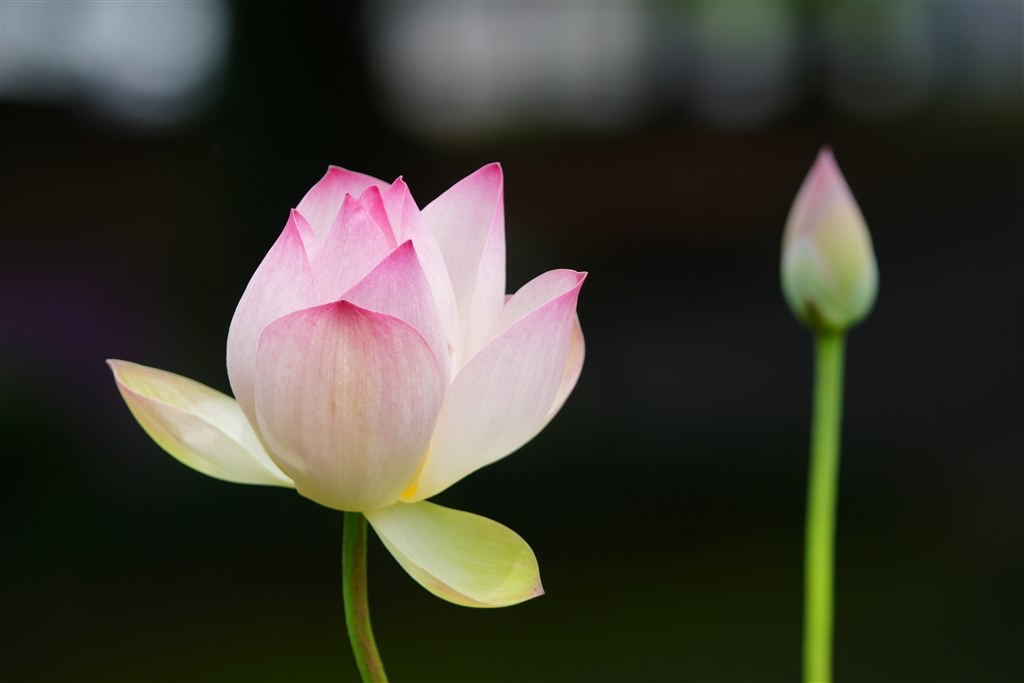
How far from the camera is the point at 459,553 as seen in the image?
0.69 feet

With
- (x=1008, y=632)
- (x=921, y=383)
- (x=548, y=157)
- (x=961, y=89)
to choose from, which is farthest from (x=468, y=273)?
(x=961, y=89)

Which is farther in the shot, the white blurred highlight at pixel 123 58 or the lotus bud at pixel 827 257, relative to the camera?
the white blurred highlight at pixel 123 58

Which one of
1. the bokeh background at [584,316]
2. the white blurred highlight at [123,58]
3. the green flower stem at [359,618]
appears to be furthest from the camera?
the white blurred highlight at [123,58]

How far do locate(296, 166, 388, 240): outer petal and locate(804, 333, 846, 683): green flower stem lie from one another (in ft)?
0.52

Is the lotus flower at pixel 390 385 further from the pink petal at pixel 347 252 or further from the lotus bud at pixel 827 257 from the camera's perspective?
the lotus bud at pixel 827 257

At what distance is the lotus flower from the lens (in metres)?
0.19

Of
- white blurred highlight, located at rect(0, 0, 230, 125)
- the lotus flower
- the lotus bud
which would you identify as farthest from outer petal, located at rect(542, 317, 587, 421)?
white blurred highlight, located at rect(0, 0, 230, 125)

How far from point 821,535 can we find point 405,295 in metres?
0.17

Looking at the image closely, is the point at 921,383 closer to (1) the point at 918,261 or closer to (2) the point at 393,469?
(1) the point at 918,261

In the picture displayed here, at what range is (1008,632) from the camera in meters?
1.89

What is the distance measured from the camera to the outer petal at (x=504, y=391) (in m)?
0.20

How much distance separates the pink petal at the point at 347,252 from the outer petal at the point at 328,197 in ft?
0.11

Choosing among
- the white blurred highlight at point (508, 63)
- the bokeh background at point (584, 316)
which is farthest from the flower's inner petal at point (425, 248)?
the white blurred highlight at point (508, 63)

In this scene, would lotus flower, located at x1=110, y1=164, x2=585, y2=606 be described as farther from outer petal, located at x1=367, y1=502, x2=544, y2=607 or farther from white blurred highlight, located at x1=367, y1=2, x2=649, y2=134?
white blurred highlight, located at x1=367, y1=2, x2=649, y2=134
